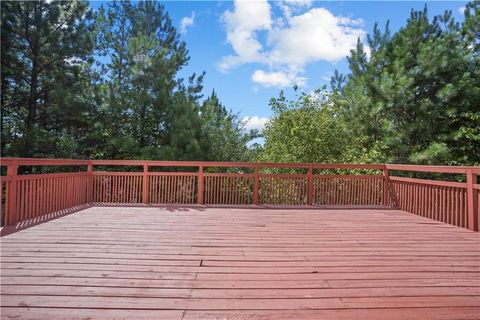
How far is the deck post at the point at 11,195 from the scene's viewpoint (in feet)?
14.5

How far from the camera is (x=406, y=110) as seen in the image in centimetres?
1002

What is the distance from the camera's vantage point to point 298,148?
9734 mm

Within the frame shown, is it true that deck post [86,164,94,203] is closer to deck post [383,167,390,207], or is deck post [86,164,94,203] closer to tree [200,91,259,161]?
tree [200,91,259,161]

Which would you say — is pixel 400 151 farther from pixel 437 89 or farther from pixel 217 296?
pixel 217 296

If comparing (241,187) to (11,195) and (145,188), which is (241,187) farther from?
(11,195)

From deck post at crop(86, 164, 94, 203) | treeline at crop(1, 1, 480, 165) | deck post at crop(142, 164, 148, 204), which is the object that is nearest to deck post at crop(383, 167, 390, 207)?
treeline at crop(1, 1, 480, 165)

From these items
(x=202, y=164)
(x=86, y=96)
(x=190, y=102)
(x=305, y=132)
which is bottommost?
(x=202, y=164)

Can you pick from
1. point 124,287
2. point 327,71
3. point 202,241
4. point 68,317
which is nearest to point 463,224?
point 202,241

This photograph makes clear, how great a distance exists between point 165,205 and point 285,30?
20.9 feet

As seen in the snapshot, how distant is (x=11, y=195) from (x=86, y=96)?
6776 mm

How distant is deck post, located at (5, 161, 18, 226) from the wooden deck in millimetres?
421

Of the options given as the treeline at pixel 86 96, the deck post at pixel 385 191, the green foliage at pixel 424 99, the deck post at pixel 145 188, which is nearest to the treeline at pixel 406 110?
the green foliage at pixel 424 99

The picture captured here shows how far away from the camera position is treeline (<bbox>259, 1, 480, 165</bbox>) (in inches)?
376

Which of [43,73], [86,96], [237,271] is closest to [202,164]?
[237,271]
